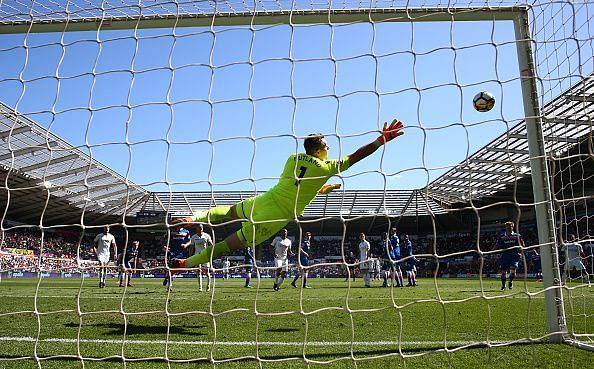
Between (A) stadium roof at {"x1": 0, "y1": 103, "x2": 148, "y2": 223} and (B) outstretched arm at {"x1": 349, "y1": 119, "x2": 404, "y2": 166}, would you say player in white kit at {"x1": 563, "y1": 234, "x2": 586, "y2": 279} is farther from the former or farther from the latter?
(A) stadium roof at {"x1": 0, "y1": 103, "x2": 148, "y2": 223}

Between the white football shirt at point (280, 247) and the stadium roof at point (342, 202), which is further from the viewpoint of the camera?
the white football shirt at point (280, 247)

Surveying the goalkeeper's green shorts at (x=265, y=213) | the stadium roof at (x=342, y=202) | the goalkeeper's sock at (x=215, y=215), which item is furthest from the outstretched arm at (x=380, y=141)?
the goalkeeper's sock at (x=215, y=215)

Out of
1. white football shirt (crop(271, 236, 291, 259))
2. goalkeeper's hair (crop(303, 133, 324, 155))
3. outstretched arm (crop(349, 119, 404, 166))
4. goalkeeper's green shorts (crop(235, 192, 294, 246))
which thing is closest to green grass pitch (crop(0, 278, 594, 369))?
goalkeeper's green shorts (crop(235, 192, 294, 246))

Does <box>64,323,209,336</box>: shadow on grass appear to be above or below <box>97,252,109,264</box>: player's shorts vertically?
below

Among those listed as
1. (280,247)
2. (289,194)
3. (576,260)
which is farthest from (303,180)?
(280,247)

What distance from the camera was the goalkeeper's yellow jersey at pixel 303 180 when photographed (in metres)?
4.52

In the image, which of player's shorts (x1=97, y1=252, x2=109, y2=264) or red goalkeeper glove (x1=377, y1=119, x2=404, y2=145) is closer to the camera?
red goalkeeper glove (x1=377, y1=119, x2=404, y2=145)

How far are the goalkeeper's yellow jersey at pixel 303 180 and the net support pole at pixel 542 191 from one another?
5.92ft

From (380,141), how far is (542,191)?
1.66 meters

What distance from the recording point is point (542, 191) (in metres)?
4.42

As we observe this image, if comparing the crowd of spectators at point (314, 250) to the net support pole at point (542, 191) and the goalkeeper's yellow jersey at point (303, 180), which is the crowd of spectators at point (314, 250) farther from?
the net support pole at point (542, 191)

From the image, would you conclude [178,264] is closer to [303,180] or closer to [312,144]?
[303,180]

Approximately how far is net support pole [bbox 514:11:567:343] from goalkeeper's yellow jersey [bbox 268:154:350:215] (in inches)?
71.1

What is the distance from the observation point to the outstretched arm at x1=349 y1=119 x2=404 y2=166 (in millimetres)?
4078
